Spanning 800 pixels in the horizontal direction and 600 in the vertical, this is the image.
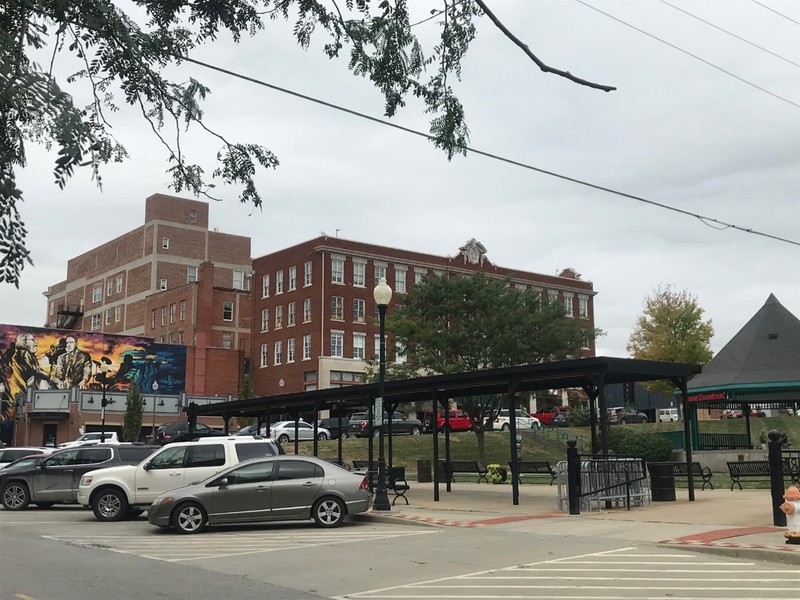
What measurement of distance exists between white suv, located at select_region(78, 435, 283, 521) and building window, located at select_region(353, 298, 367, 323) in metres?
52.6

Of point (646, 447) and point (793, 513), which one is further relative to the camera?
point (646, 447)

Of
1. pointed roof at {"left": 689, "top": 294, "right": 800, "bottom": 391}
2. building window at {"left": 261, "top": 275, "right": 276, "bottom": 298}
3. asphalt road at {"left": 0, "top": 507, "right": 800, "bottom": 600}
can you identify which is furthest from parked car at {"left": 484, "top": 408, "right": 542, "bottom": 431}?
asphalt road at {"left": 0, "top": 507, "right": 800, "bottom": 600}

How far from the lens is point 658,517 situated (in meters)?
18.0

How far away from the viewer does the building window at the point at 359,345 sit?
73125 millimetres

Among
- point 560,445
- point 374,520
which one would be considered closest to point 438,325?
point 560,445

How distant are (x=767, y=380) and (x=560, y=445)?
57.7ft

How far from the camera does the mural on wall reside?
246 ft

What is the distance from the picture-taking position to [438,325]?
1837 inches

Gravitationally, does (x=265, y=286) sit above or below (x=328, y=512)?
above

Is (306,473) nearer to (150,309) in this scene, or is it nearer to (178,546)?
(178,546)

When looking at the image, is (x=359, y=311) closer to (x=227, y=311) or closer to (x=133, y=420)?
(x=227, y=311)

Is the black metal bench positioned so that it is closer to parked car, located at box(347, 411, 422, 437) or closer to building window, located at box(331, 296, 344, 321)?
parked car, located at box(347, 411, 422, 437)

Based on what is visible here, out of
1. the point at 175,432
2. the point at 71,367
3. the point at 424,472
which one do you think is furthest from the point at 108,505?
the point at 71,367

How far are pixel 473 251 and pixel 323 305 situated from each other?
16382 millimetres
